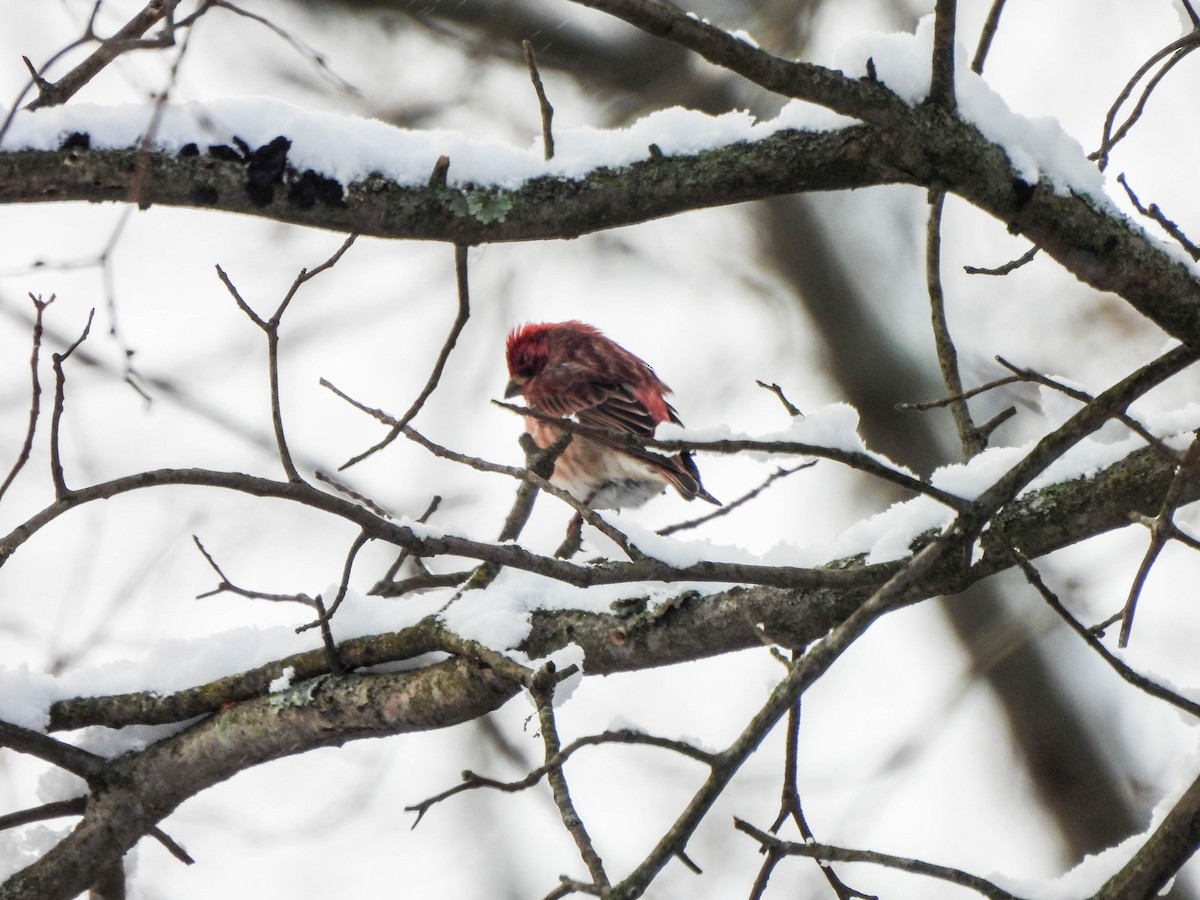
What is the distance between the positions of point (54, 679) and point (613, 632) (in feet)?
4.81

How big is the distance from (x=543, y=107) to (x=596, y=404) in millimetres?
3957

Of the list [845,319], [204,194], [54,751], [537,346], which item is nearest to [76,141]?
[204,194]

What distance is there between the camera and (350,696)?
2986mm

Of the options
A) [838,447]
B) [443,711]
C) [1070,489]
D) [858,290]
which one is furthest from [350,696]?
[858,290]

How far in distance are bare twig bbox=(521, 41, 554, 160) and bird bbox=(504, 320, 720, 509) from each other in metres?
2.86

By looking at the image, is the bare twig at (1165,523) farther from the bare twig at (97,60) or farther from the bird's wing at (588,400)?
the bird's wing at (588,400)

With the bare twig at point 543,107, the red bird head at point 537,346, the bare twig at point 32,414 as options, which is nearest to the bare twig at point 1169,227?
the bare twig at point 543,107

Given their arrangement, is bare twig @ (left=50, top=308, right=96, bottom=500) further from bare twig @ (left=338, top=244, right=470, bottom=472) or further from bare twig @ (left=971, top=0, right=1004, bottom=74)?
bare twig @ (left=971, top=0, right=1004, bottom=74)

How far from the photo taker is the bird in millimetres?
5918

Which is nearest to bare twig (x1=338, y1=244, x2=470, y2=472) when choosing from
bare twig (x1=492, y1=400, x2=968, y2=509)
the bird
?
bare twig (x1=492, y1=400, x2=968, y2=509)

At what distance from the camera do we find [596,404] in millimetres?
6473

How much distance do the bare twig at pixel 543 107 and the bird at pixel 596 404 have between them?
2856mm

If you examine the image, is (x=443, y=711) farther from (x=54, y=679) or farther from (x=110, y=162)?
(x=110, y=162)

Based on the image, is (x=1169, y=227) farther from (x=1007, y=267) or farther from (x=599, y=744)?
(x=599, y=744)
